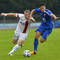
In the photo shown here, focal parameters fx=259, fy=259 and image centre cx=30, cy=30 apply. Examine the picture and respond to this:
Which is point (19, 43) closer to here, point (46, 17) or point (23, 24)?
point (23, 24)

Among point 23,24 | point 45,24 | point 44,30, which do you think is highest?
point 23,24

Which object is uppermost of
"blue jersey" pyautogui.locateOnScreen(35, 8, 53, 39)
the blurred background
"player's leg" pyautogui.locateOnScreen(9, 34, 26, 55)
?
"blue jersey" pyautogui.locateOnScreen(35, 8, 53, 39)

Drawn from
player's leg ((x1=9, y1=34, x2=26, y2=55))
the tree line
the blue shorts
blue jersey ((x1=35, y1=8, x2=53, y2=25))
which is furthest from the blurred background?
player's leg ((x1=9, y1=34, x2=26, y2=55))

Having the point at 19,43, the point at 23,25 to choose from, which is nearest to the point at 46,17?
the point at 23,25

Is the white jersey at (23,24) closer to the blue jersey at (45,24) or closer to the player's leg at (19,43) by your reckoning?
the player's leg at (19,43)

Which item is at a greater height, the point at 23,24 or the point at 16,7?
the point at 23,24

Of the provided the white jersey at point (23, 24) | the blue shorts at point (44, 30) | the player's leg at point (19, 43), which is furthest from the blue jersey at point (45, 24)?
the player's leg at point (19, 43)

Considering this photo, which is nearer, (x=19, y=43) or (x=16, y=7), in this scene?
(x=19, y=43)

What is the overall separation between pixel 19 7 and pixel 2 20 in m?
2.24

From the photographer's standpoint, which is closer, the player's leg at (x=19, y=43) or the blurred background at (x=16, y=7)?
the player's leg at (x=19, y=43)

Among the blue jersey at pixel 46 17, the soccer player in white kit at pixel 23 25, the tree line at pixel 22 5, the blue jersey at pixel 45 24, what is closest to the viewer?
the soccer player in white kit at pixel 23 25

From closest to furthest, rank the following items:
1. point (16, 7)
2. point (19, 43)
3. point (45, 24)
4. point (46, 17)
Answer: point (19, 43) → point (46, 17) → point (45, 24) → point (16, 7)

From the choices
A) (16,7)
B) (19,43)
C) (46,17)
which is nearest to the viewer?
(19,43)

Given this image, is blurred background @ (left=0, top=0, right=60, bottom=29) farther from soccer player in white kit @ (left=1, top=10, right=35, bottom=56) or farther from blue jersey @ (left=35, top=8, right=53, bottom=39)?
soccer player in white kit @ (left=1, top=10, right=35, bottom=56)
